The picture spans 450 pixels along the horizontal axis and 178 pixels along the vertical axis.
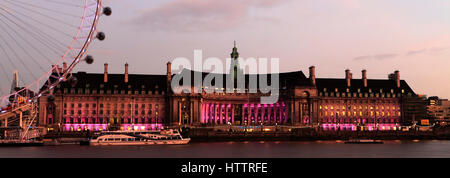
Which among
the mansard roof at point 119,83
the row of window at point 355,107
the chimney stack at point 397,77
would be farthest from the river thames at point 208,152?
the chimney stack at point 397,77

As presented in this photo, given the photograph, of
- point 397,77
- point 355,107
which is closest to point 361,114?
point 355,107

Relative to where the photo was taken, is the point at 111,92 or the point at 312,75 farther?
the point at 312,75

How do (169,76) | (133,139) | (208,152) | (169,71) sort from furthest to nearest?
(169,71)
(169,76)
(133,139)
(208,152)

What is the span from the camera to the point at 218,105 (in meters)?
170

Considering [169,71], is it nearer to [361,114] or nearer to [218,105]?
[218,105]

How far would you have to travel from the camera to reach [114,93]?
6127 inches

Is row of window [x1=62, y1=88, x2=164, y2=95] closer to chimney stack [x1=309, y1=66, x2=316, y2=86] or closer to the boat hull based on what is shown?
the boat hull

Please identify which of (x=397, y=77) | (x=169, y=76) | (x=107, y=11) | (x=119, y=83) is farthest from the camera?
(x=397, y=77)

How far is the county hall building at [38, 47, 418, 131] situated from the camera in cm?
15314

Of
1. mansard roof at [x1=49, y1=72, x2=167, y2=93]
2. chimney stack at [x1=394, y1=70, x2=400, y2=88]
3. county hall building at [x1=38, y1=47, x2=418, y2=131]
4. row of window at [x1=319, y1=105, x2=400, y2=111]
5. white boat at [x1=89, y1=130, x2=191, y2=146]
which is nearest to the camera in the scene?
white boat at [x1=89, y1=130, x2=191, y2=146]

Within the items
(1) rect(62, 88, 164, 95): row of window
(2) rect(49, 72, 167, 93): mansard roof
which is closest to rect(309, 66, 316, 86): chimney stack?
(2) rect(49, 72, 167, 93): mansard roof

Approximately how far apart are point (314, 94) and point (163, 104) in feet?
160

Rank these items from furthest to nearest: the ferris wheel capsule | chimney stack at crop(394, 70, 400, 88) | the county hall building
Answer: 1. chimney stack at crop(394, 70, 400, 88)
2. the county hall building
3. the ferris wheel capsule
